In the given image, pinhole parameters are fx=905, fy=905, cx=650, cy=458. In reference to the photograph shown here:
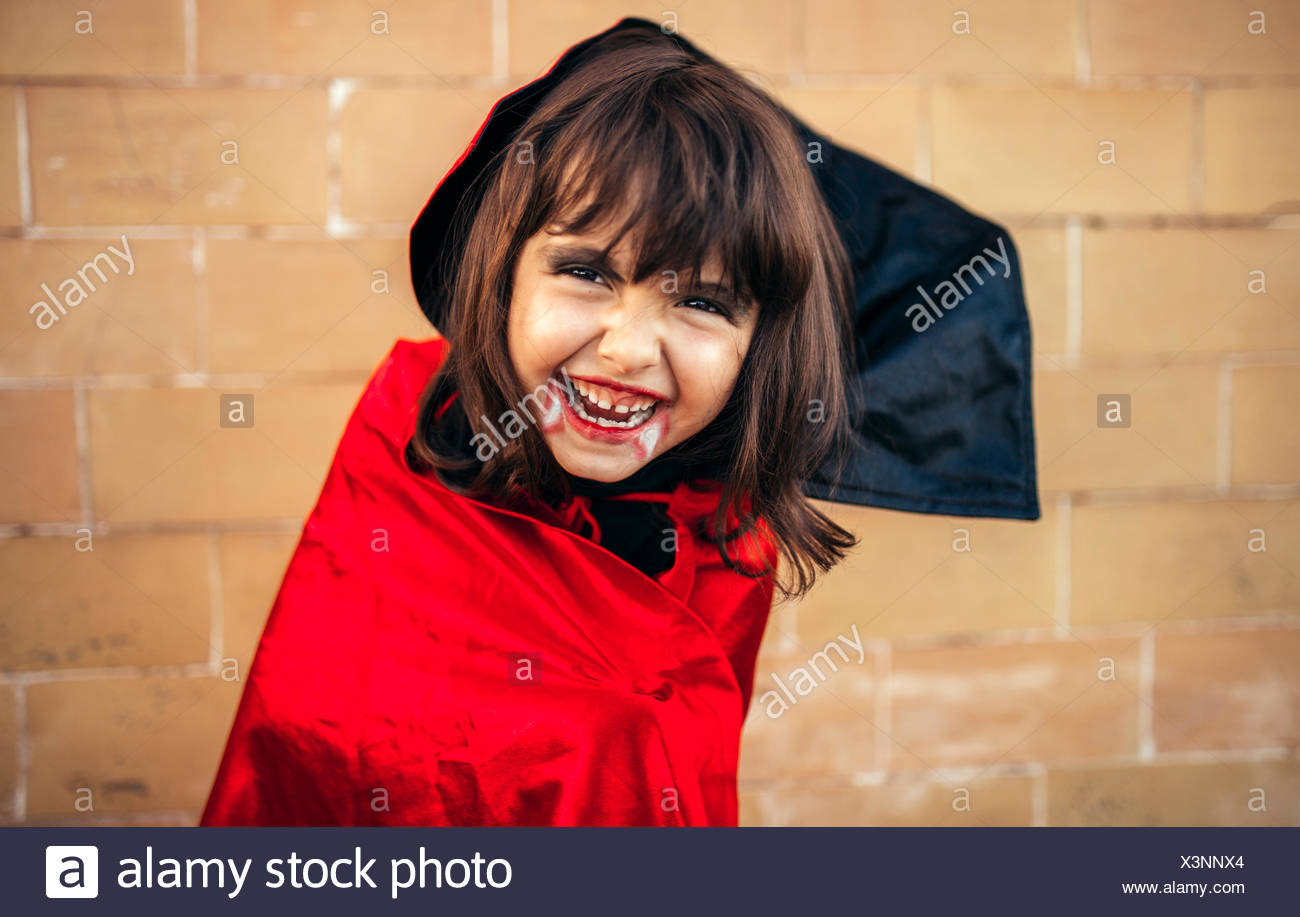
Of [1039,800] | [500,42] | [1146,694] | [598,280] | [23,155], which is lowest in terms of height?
[1039,800]

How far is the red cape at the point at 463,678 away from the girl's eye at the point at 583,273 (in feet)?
0.76

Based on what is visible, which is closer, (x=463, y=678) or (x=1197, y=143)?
(x=463, y=678)

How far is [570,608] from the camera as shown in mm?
876

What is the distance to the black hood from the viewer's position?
3.25 feet

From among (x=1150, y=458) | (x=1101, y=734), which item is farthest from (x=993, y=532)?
(x=1101, y=734)

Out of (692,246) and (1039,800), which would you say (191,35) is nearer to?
(692,246)

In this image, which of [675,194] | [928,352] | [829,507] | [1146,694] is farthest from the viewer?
[1146,694]

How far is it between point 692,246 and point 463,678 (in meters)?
0.45

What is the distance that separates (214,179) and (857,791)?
3.95 feet

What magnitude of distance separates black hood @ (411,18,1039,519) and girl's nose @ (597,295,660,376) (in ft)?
0.92

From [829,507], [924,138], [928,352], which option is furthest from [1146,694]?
[924,138]

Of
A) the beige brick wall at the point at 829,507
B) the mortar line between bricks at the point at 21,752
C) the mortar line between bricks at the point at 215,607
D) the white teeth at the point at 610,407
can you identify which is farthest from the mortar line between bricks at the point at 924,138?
the mortar line between bricks at the point at 21,752

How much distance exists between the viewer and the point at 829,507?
123 cm
